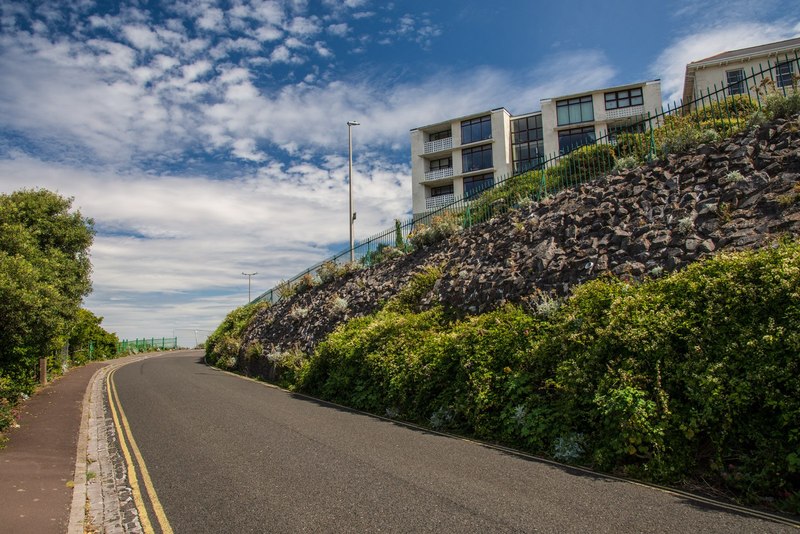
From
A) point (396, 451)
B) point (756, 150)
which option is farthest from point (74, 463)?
point (756, 150)

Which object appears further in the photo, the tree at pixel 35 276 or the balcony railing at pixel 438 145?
the balcony railing at pixel 438 145

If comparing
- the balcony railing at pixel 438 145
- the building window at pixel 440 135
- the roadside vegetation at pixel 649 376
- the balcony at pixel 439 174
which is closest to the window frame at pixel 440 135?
the building window at pixel 440 135

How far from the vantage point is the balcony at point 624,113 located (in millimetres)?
38656

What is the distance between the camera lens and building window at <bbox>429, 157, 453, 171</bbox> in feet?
151

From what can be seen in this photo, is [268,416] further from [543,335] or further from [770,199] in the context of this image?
[770,199]

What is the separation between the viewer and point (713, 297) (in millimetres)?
7125

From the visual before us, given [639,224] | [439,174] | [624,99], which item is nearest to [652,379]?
[639,224]

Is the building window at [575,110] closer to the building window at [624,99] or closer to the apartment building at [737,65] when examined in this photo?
the building window at [624,99]

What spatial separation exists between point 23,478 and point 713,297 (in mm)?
10368

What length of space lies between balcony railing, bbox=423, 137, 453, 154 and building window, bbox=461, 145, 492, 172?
1482 mm

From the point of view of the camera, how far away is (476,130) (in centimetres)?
4416

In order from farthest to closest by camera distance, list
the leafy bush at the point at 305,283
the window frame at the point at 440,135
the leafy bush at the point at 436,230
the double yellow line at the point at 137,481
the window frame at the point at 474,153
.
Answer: the window frame at the point at 440,135, the window frame at the point at 474,153, the leafy bush at the point at 305,283, the leafy bush at the point at 436,230, the double yellow line at the point at 137,481

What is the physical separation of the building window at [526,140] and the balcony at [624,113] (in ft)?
18.4

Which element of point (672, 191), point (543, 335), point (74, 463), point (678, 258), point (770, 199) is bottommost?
point (74, 463)
